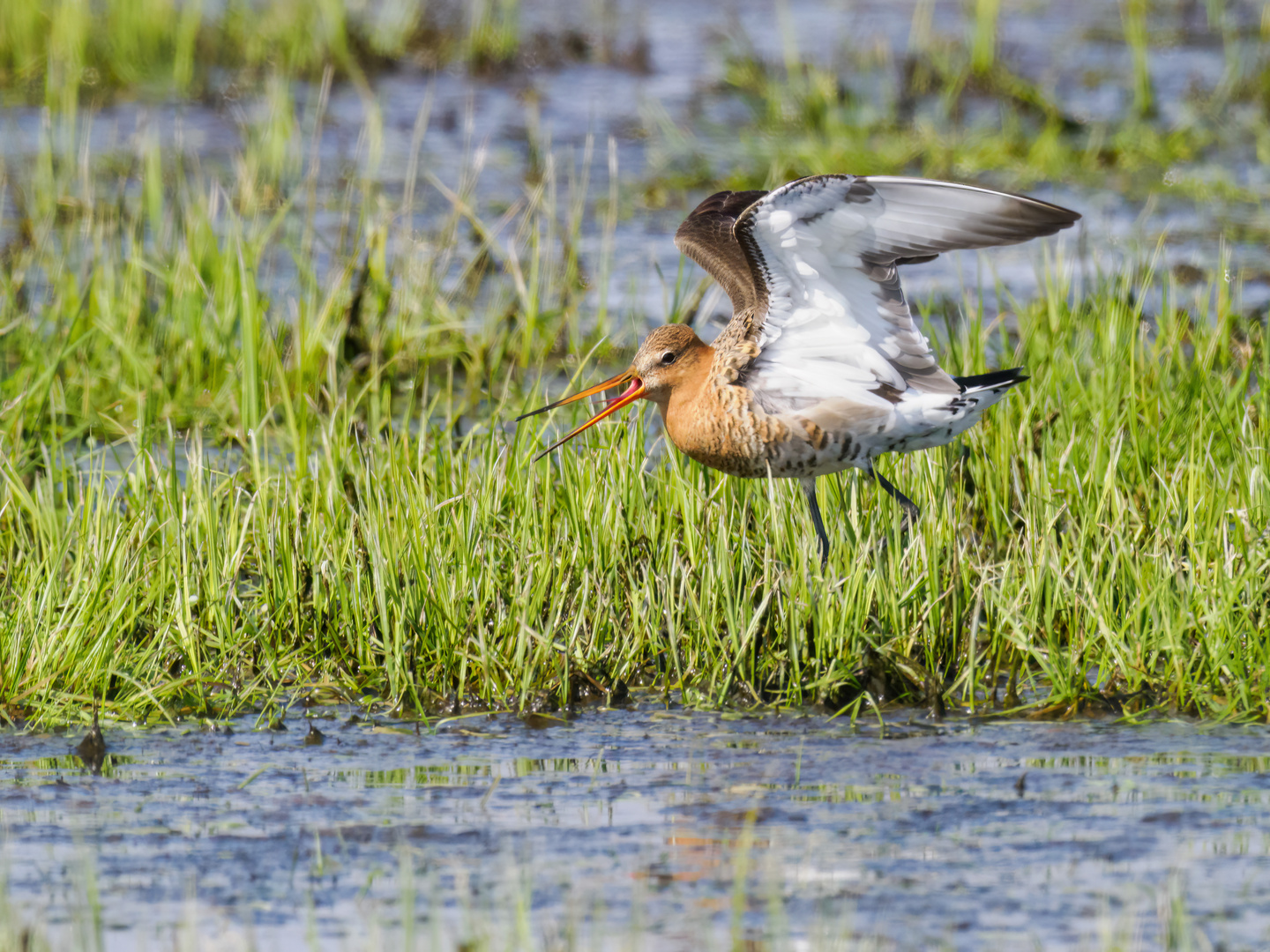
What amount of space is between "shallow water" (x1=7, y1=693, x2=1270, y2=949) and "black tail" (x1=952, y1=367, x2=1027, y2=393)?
1002 millimetres

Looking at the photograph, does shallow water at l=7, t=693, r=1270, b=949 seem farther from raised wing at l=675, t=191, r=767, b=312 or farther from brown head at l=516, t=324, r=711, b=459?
raised wing at l=675, t=191, r=767, b=312

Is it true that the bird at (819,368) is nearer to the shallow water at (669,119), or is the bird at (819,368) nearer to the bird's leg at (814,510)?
the bird's leg at (814,510)

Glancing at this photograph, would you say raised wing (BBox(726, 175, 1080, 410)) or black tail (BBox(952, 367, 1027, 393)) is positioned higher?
raised wing (BBox(726, 175, 1080, 410))

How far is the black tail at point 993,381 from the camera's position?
5047 mm

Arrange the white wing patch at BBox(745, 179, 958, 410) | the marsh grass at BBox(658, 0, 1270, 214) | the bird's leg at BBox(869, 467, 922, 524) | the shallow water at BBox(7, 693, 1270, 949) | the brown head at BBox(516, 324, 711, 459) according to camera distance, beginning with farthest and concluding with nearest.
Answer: the marsh grass at BBox(658, 0, 1270, 214)
the brown head at BBox(516, 324, 711, 459)
the bird's leg at BBox(869, 467, 922, 524)
the white wing patch at BBox(745, 179, 958, 410)
the shallow water at BBox(7, 693, 1270, 949)

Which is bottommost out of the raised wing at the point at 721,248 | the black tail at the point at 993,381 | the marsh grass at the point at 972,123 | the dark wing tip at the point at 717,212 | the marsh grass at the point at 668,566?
the marsh grass at the point at 668,566

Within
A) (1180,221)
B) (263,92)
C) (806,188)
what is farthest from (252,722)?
(263,92)

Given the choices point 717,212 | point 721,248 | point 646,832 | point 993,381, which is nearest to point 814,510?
point 993,381

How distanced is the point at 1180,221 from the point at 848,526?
215 inches

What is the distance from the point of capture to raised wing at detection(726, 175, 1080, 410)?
4.71 m

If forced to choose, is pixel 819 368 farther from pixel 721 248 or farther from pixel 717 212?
pixel 717 212

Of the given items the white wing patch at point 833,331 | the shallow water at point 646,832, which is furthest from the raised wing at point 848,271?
the shallow water at point 646,832

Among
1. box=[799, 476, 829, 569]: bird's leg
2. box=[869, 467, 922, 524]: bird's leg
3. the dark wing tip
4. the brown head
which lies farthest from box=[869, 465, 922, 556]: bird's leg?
the dark wing tip

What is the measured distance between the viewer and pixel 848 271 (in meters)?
5.08
